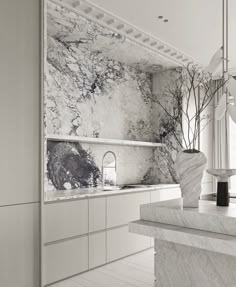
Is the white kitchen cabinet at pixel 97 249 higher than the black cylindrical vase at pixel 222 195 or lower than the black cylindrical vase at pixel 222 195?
lower

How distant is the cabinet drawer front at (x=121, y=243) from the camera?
3342 millimetres

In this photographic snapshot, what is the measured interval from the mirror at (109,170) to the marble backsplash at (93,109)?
0.08m

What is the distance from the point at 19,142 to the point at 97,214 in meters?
1.25

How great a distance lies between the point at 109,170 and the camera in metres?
4.14

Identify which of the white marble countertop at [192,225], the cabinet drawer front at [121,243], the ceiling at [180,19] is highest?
the ceiling at [180,19]

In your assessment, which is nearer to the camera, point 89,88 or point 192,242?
point 192,242

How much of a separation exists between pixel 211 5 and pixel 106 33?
1.20 meters

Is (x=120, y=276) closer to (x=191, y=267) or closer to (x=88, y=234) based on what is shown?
(x=88, y=234)

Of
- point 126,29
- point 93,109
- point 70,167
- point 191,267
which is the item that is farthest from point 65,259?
point 126,29

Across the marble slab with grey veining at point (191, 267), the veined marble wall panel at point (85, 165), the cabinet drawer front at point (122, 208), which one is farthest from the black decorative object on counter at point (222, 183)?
the veined marble wall panel at point (85, 165)

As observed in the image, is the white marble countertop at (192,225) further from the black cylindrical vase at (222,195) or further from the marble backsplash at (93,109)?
the marble backsplash at (93,109)

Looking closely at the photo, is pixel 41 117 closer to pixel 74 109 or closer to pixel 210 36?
pixel 74 109

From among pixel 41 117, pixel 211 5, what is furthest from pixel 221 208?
pixel 211 5

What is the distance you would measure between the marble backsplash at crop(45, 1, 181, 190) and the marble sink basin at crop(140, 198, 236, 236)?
162cm
